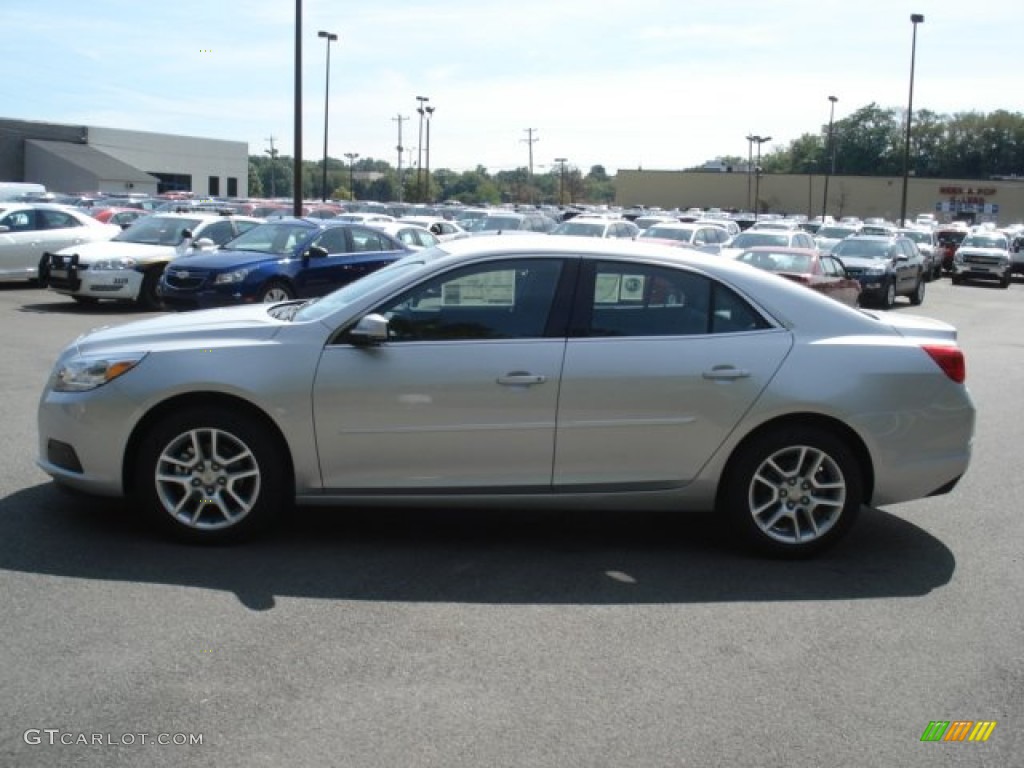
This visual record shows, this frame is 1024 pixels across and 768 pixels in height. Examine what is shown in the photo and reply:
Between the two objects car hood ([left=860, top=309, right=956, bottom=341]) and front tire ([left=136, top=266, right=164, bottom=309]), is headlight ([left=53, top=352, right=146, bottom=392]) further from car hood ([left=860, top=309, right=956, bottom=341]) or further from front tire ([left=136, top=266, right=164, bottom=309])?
front tire ([left=136, top=266, right=164, bottom=309])

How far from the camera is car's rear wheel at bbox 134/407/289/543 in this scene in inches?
225

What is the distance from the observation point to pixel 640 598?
536 centimetres

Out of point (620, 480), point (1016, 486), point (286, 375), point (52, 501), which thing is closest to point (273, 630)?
point (286, 375)

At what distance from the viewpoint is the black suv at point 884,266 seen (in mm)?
24984

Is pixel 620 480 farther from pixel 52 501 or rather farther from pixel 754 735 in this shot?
pixel 52 501

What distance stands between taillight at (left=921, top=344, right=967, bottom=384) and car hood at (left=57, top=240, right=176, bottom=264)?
14952 mm

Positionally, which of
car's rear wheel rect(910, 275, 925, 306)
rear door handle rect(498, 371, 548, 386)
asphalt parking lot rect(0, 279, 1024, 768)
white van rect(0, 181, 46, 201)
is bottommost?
asphalt parking lot rect(0, 279, 1024, 768)

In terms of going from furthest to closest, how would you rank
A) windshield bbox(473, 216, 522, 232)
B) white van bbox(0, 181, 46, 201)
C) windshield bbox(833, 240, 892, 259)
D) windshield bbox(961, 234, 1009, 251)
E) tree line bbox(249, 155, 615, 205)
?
tree line bbox(249, 155, 615, 205) < white van bbox(0, 181, 46, 201) < windshield bbox(961, 234, 1009, 251) < windshield bbox(473, 216, 522, 232) < windshield bbox(833, 240, 892, 259)

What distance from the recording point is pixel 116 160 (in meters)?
77.1

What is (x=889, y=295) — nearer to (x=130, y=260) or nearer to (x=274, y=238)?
(x=274, y=238)

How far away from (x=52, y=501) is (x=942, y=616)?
15.5 ft

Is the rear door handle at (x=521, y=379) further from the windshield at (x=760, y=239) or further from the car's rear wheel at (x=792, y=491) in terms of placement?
the windshield at (x=760, y=239)

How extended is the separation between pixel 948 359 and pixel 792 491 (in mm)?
1098

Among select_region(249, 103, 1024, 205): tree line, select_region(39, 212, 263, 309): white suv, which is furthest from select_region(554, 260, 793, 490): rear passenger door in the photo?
select_region(249, 103, 1024, 205): tree line
